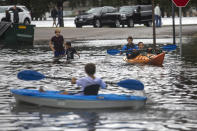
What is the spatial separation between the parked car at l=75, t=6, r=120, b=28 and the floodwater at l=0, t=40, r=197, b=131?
25.5m

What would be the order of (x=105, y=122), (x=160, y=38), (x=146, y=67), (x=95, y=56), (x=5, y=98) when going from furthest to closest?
1. (x=160, y=38)
2. (x=95, y=56)
3. (x=146, y=67)
4. (x=5, y=98)
5. (x=105, y=122)

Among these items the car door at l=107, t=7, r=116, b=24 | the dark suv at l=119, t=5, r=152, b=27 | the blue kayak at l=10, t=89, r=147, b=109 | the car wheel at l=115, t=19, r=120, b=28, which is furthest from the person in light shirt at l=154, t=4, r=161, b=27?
the blue kayak at l=10, t=89, r=147, b=109

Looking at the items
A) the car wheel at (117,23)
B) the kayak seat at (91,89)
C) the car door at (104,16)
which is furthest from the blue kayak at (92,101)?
the car wheel at (117,23)

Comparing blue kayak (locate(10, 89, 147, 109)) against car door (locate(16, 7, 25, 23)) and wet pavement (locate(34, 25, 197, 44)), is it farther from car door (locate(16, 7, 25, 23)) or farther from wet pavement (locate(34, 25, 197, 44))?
car door (locate(16, 7, 25, 23))

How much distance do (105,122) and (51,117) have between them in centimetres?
122

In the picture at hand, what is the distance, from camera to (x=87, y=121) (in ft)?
39.3

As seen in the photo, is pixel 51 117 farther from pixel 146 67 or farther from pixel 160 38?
pixel 160 38

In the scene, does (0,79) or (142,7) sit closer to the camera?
(0,79)

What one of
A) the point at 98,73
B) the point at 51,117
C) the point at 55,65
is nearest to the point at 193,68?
the point at 98,73

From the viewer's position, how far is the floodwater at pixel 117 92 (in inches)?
457

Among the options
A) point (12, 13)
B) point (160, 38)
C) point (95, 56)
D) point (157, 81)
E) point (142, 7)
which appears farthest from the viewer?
point (142, 7)

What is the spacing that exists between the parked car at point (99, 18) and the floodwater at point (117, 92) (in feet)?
83.7

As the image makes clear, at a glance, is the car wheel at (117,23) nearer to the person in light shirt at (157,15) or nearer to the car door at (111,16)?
the car door at (111,16)

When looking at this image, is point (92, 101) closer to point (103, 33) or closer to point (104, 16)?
point (103, 33)
